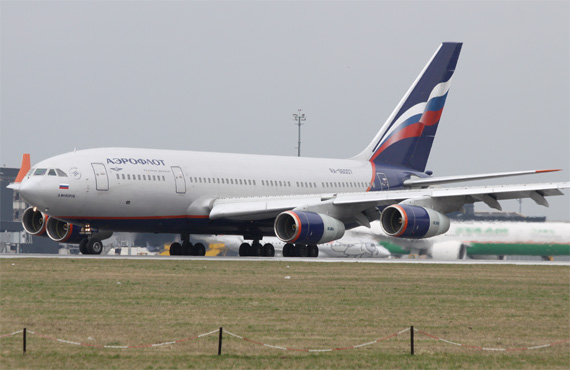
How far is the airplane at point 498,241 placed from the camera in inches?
1838

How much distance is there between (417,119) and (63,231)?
755 inches

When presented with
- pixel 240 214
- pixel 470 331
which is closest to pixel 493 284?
pixel 470 331

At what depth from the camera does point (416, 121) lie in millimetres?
51312

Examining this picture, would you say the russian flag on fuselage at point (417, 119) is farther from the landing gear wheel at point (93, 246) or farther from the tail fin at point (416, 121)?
the landing gear wheel at point (93, 246)

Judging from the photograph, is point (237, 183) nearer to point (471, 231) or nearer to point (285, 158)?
point (285, 158)

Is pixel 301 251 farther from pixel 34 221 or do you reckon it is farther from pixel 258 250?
pixel 34 221

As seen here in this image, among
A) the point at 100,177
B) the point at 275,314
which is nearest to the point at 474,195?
the point at 100,177

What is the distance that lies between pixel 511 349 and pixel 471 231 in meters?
31.5

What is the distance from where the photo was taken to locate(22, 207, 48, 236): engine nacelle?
138 feet

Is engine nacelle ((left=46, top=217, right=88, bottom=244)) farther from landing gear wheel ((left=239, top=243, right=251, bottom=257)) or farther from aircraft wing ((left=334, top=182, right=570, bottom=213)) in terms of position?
aircraft wing ((left=334, top=182, right=570, bottom=213))

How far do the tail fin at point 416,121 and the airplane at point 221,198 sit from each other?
319 centimetres

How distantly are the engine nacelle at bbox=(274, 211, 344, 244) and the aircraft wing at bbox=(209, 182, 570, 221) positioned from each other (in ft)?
3.20

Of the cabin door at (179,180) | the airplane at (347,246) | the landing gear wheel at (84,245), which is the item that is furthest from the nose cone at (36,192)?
the airplane at (347,246)

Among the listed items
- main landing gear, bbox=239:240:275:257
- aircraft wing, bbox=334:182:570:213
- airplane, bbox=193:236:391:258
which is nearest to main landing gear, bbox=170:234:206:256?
main landing gear, bbox=239:240:275:257
